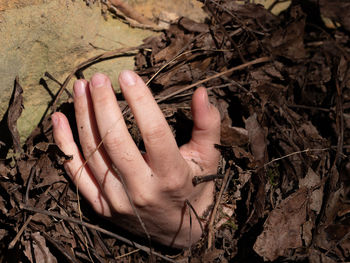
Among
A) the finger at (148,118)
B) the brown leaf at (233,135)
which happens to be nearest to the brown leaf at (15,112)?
the finger at (148,118)

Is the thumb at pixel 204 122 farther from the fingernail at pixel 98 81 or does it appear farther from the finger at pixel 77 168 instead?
the finger at pixel 77 168

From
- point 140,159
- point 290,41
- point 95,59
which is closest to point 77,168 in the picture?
point 140,159

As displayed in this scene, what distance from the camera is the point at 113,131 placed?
5.26 feet

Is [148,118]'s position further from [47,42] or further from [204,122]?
[47,42]

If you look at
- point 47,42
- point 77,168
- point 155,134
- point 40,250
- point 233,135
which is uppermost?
point 47,42

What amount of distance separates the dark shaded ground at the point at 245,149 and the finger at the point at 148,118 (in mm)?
310

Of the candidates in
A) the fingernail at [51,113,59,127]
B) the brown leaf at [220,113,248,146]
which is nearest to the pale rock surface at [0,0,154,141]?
the fingernail at [51,113,59,127]

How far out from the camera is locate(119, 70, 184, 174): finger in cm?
158

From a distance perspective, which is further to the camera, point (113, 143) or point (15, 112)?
point (15, 112)

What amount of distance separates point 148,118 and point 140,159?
23 cm

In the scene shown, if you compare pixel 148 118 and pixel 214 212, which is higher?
pixel 148 118

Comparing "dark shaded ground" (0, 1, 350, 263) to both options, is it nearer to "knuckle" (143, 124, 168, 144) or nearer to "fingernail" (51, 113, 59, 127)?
"fingernail" (51, 113, 59, 127)

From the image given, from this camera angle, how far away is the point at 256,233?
1841 mm

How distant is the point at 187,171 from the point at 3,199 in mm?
1044
